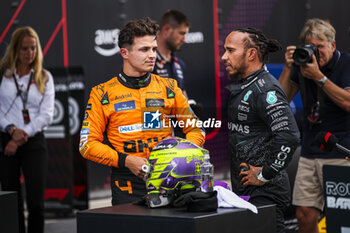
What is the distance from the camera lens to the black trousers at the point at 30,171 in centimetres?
532

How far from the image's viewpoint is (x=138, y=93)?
143 inches

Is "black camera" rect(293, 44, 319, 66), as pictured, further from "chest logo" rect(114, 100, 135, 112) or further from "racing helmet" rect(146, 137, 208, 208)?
"racing helmet" rect(146, 137, 208, 208)

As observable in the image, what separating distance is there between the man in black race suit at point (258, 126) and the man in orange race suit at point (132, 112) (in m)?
0.25

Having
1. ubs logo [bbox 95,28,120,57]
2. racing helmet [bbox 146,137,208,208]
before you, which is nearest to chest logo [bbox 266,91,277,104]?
racing helmet [bbox 146,137,208,208]

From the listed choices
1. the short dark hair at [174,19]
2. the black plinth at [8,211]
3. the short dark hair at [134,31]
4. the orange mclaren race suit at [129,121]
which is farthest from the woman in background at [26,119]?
the short dark hair at [134,31]

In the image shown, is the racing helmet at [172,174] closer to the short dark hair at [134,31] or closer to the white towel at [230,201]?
the white towel at [230,201]

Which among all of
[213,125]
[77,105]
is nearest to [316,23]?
[213,125]

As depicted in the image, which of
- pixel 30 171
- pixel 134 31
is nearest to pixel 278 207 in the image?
pixel 134 31

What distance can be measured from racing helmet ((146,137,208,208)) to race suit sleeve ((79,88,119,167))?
585mm

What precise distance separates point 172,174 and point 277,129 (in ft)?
2.63

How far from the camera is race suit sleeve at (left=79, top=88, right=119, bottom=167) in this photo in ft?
11.4

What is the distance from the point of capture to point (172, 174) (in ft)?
9.32

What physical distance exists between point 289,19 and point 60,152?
2.65 m

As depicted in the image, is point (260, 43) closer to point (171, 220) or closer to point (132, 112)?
point (132, 112)
